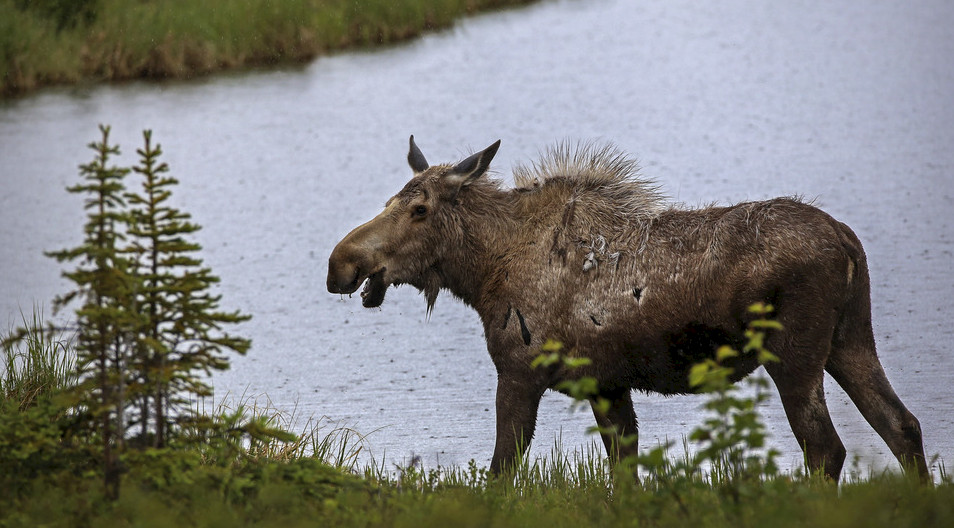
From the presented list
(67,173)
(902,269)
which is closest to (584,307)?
(902,269)

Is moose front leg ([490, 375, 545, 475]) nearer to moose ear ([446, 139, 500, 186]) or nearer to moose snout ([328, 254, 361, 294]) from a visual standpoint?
moose snout ([328, 254, 361, 294])

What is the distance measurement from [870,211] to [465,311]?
5313 millimetres

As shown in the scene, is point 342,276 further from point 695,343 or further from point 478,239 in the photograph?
point 695,343

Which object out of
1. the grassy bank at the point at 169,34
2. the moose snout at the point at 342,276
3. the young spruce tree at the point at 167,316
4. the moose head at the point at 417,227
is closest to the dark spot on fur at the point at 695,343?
the moose head at the point at 417,227

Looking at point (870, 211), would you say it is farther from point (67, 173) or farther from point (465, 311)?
point (67, 173)

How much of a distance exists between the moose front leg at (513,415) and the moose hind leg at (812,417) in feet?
4.55

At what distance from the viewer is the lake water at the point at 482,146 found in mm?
10758

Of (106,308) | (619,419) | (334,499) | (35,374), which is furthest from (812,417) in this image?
(35,374)

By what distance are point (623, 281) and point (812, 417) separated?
1.25 m

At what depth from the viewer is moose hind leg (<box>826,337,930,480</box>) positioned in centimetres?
709

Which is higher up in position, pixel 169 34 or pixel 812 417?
pixel 169 34

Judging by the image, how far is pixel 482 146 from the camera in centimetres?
1867

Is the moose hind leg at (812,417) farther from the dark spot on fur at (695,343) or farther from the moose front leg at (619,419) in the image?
the moose front leg at (619,419)

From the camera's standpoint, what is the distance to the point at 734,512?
5.27m
